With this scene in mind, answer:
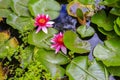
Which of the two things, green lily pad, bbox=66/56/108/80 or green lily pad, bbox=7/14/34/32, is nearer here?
green lily pad, bbox=66/56/108/80

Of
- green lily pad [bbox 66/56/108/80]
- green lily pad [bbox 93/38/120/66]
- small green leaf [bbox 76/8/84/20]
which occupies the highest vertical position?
small green leaf [bbox 76/8/84/20]

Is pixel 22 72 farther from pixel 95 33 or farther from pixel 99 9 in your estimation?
pixel 99 9

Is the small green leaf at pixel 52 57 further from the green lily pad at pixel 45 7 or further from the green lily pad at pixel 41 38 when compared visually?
the green lily pad at pixel 45 7

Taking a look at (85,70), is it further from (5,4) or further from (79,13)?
(5,4)

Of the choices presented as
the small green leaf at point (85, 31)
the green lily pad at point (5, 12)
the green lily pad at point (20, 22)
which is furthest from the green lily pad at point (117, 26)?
the green lily pad at point (5, 12)

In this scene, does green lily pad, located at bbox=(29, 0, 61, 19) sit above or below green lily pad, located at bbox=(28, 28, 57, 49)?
above

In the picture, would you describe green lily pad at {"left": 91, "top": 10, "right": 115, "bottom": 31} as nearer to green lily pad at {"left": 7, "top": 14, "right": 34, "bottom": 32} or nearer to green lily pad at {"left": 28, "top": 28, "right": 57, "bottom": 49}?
green lily pad at {"left": 28, "top": 28, "right": 57, "bottom": 49}

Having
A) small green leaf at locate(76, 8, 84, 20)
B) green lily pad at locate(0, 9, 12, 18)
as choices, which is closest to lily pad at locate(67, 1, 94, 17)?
small green leaf at locate(76, 8, 84, 20)

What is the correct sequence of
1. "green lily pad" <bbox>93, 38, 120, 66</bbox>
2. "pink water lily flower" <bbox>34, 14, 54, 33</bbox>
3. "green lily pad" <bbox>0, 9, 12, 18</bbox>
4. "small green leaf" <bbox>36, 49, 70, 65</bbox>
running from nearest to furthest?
1. "green lily pad" <bbox>93, 38, 120, 66</bbox>
2. "small green leaf" <bbox>36, 49, 70, 65</bbox>
3. "pink water lily flower" <bbox>34, 14, 54, 33</bbox>
4. "green lily pad" <bbox>0, 9, 12, 18</bbox>
